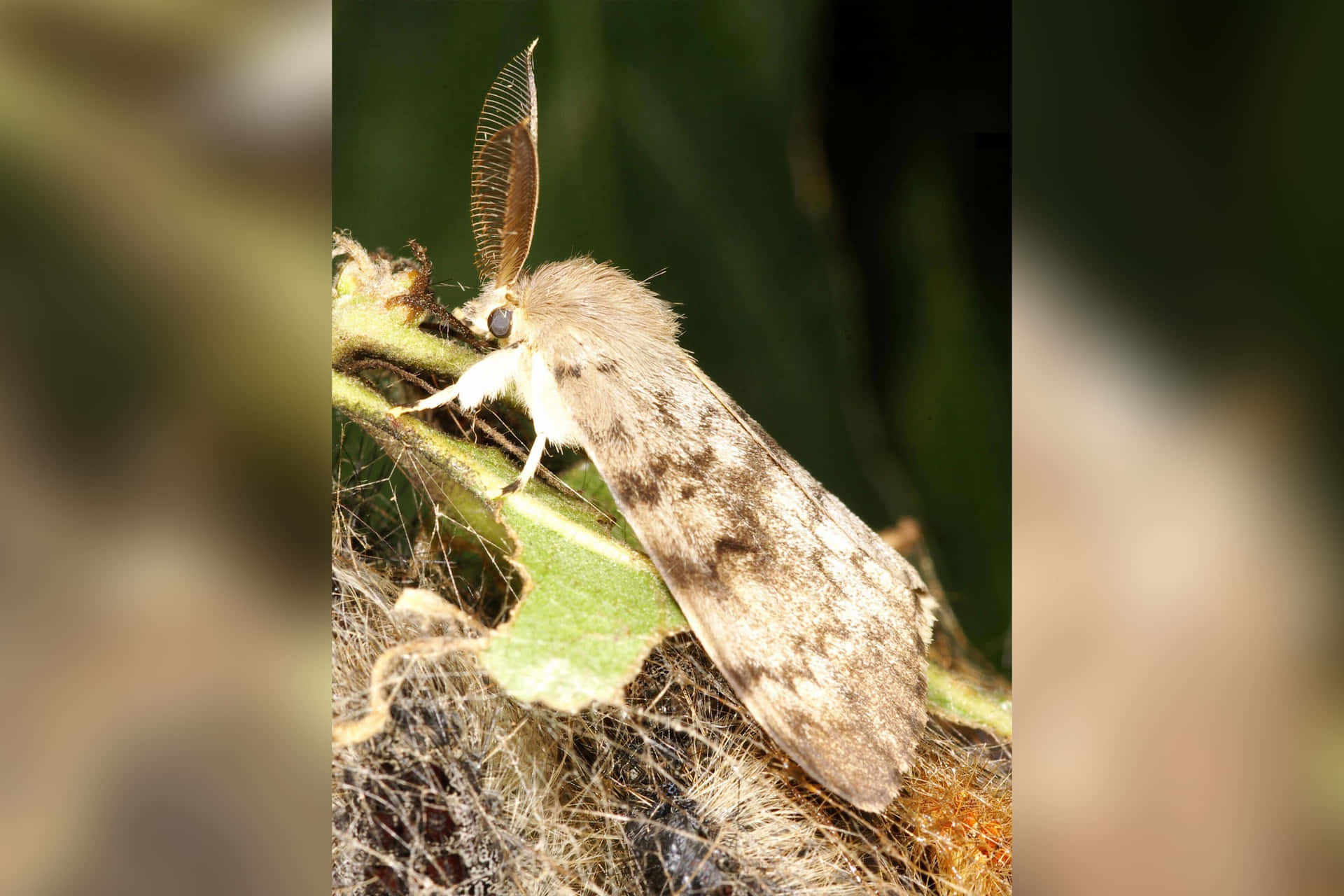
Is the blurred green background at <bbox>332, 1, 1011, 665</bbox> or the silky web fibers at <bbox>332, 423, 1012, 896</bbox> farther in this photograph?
the blurred green background at <bbox>332, 1, 1011, 665</bbox>

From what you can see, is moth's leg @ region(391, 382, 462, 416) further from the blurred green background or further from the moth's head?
the blurred green background

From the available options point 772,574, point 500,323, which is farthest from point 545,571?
point 500,323

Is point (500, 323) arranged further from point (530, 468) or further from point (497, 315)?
point (530, 468)

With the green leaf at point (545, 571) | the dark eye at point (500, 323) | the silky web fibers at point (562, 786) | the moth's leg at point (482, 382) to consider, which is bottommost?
the silky web fibers at point (562, 786)
